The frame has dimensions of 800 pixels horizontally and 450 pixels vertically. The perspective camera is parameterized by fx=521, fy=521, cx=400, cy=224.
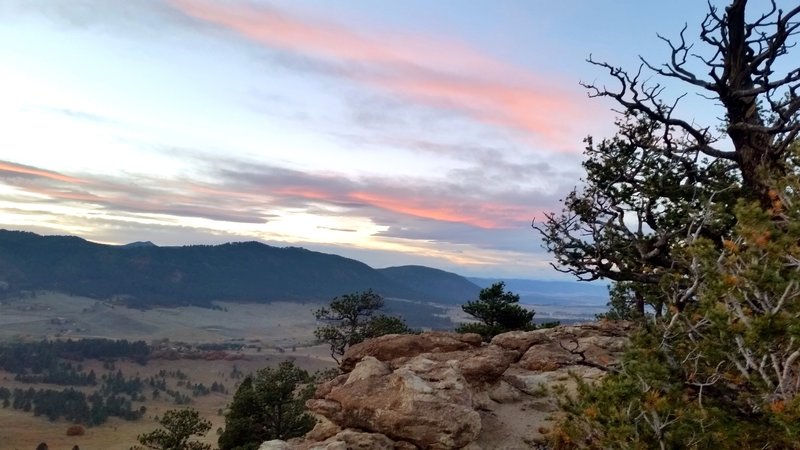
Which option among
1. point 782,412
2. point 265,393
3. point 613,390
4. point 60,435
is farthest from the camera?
point 60,435

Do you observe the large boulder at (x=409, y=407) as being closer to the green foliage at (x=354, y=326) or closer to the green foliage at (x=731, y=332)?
the green foliage at (x=731, y=332)

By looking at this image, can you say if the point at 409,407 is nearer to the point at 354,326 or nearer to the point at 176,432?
the point at 176,432

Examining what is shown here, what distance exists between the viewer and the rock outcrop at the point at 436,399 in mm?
17797

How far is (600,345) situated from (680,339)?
1578 cm

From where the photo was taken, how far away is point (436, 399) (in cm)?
1862

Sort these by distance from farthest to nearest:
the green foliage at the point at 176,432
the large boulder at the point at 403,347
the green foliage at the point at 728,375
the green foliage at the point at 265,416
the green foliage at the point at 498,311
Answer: the green foliage at the point at 498,311 < the green foliage at the point at 176,432 < the green foliage at the point at 265,416 < the large boulder at the point at 403,347 < the green foliage at the point at 728,375

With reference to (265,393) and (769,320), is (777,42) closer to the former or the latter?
(769,320)

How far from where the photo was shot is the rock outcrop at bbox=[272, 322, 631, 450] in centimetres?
1780

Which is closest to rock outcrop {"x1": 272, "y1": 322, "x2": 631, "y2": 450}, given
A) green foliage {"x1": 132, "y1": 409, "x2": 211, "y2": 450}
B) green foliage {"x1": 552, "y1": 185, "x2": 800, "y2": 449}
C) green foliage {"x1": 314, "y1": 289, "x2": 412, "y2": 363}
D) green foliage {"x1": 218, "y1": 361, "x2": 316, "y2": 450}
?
green foliage {"x1": 552, "y1": 185, "x2": 800, "y2": 449}

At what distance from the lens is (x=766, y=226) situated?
37.0 feet

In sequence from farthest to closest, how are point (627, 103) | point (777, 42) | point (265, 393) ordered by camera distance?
point (265, 393) → point (627, 103) → point (777, 42)

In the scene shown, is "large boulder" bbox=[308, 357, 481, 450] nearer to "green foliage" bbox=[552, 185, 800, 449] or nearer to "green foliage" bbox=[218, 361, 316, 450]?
"green foliage" bbox=[552, 185, 800, 449]

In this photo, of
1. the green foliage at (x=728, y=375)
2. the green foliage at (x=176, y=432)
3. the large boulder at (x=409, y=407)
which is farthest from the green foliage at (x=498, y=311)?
the green foliage at (x=728, y=375)

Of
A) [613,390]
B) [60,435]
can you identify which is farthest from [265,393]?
[60,435]
